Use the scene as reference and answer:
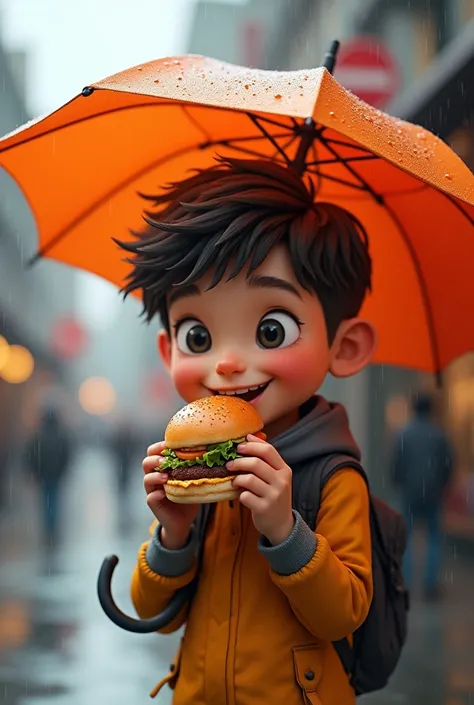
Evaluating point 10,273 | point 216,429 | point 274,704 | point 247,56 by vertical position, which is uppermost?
point 247,56

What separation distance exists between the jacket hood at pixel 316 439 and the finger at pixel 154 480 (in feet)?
1.32

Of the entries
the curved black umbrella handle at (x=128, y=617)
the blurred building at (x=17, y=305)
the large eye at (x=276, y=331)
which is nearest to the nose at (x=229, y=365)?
the large eye at (x=276, y=331)

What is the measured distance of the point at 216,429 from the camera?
9.53ft

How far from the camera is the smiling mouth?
328cm

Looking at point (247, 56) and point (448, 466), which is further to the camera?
point (247, 56)

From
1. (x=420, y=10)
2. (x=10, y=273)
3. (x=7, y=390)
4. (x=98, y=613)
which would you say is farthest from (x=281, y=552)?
(x=10, y=273)

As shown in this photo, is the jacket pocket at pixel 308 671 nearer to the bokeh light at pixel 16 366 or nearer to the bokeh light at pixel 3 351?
the bokeh light at pixel 3 351

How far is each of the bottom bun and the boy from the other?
0.11 m

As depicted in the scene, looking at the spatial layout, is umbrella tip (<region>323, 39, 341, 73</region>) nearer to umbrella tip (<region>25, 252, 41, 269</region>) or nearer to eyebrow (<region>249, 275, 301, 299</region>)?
eyebrow (<region>249, 275, 301, 299</region>)

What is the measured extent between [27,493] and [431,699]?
1875cm

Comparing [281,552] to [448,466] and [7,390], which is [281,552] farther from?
[7,390]

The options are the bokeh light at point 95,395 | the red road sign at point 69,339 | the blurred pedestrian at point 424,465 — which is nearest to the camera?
the blurred pedestrian at point 424,465

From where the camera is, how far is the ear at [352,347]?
3580 millimetres

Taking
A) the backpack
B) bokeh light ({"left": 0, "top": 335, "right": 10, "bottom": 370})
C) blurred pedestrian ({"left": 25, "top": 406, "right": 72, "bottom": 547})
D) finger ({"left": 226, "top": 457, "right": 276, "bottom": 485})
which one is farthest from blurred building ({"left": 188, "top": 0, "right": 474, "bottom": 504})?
finger ({"left": 226, "top": 457, "right": 276, "bottom": 485})
